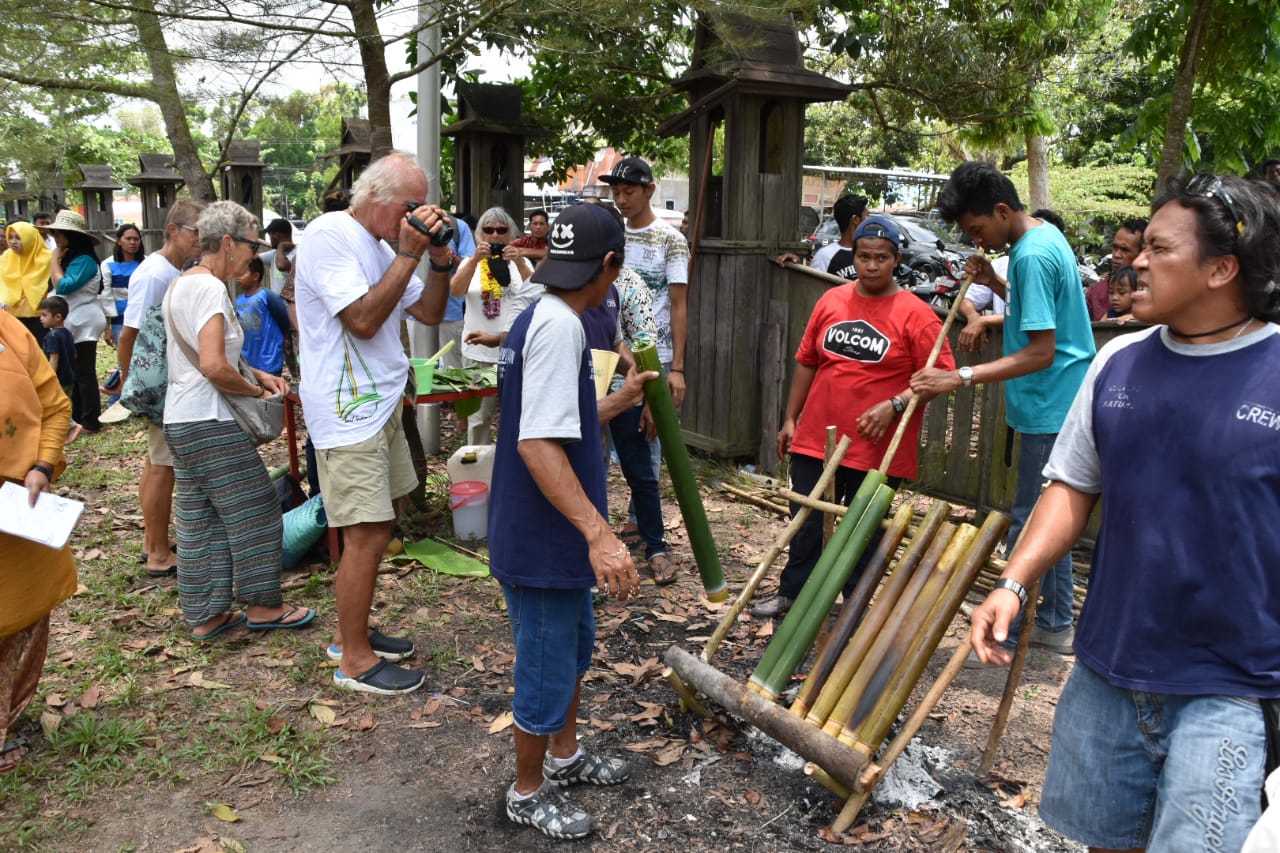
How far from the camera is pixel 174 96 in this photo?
657cm

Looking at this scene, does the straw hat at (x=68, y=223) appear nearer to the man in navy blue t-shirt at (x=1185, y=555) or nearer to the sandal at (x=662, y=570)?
the sandal at (x=662, y=570)

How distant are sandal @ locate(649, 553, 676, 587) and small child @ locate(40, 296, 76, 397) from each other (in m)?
6.82

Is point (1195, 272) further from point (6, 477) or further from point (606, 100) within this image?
point (606, 100)

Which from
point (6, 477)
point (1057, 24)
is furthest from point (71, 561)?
point (1057, 24)

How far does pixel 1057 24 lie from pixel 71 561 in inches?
414

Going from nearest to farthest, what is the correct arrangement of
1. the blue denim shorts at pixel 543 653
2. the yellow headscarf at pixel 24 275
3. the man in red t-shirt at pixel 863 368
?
the blue denim shorts at pixel 543 653
the man in red t-shirt at pixel 863 368
the yellow headscarf at pixel 24 275

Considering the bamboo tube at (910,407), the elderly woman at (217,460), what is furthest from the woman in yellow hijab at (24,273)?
the bamboo tube at (910,407)

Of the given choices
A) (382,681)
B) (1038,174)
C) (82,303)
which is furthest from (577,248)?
(1038,174)

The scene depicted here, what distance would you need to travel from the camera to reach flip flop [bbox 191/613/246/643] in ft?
15.6

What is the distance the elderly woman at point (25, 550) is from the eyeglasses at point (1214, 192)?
365 centimetres

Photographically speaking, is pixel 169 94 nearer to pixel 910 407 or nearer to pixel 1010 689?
pixel 910 407

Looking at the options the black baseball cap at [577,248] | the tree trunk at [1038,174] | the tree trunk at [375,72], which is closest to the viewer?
the black baseball cap at [577,248]

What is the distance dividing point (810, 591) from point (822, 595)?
0.05 meters

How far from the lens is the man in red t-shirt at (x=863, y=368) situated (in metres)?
4.37
